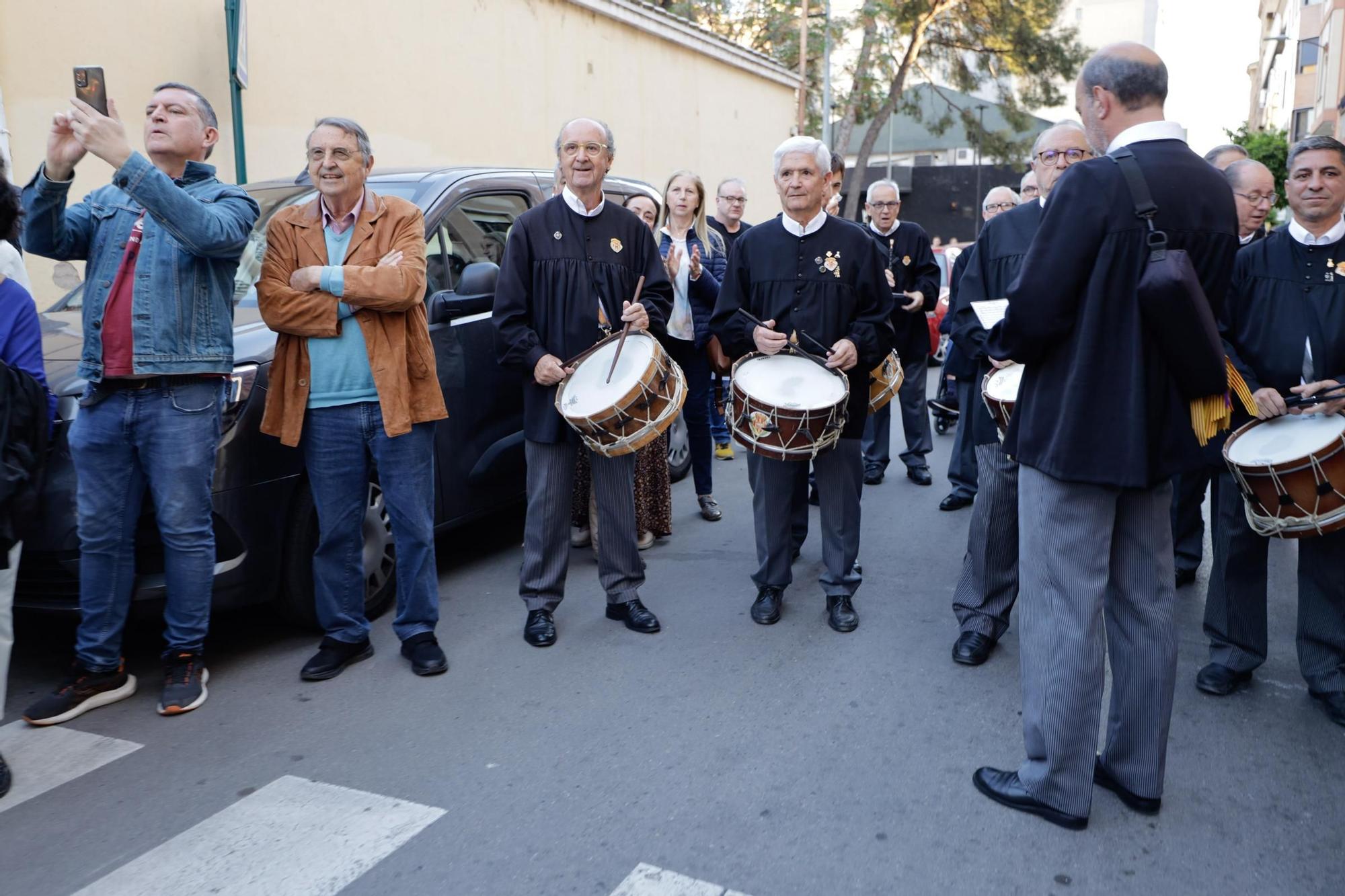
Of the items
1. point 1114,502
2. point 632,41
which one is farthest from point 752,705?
point 632,41

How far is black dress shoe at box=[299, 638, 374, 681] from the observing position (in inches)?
169

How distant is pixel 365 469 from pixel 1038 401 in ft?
8.28

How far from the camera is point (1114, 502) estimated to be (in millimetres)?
3188

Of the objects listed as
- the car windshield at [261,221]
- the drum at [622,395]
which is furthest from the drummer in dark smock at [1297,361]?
the car windshield at [261,221]

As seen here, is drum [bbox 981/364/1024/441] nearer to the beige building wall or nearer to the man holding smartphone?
the man holding smartphone

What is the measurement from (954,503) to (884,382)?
1931 mm

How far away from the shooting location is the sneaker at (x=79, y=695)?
389 centimetres

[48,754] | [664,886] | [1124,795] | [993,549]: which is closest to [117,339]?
[48,754]

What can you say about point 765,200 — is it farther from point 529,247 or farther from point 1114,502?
point 1114,502

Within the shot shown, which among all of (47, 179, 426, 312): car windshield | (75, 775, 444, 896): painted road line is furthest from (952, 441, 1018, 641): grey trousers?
(47, 179, 426, 312): car windshield

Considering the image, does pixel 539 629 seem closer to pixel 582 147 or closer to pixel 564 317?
pixel 564 317

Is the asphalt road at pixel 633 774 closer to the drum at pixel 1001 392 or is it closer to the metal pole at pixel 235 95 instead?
the drum at pixel 1001 392

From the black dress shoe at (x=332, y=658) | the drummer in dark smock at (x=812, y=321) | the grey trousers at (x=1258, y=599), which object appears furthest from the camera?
the drummer in dark smock at (x=812, y=321)

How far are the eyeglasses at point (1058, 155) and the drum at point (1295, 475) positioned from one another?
1.49m
